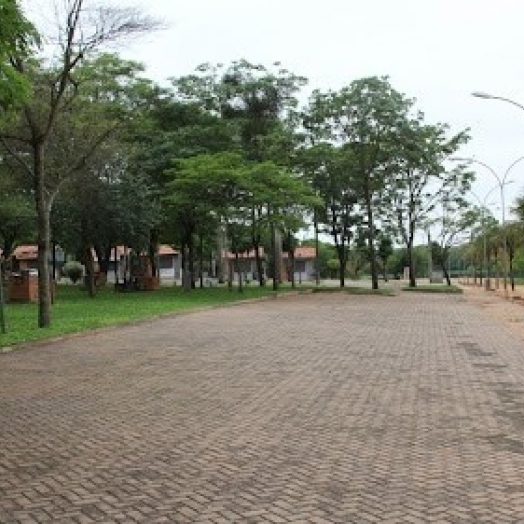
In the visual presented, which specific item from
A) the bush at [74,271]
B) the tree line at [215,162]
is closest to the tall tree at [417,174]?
the tree line at [215,162]

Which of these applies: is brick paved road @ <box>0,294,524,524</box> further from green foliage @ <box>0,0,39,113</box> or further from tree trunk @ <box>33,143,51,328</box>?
green foliage @ <box>0,0,39,113</box>

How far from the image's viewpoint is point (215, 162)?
32844mm

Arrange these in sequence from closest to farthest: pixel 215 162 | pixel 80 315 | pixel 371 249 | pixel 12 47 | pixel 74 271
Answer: pixel 12 47
pixel 80 315
pixel 215 162
pixel 371 249
pixel 74 271

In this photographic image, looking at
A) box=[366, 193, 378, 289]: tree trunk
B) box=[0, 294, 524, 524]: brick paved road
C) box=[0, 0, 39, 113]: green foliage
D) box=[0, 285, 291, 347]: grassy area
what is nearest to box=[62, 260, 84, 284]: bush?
box=[366, 193, 378, 289]: tree trunk

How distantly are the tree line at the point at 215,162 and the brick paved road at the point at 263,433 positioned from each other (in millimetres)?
12169

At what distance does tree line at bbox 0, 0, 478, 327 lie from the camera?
93.8 feet

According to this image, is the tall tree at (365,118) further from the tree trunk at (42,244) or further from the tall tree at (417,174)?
the tree trunk at (42,244)

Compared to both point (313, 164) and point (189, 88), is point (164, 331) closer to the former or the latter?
point (189, 88)

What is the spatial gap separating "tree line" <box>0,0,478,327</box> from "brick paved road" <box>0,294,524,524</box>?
479 inches

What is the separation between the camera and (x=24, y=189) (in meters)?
33.9

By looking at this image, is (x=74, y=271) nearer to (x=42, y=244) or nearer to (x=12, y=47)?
(x=42, y=244)

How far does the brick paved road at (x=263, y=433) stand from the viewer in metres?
5.42

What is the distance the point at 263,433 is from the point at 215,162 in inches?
1021


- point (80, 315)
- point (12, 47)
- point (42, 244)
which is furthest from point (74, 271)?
point (12, 47)
